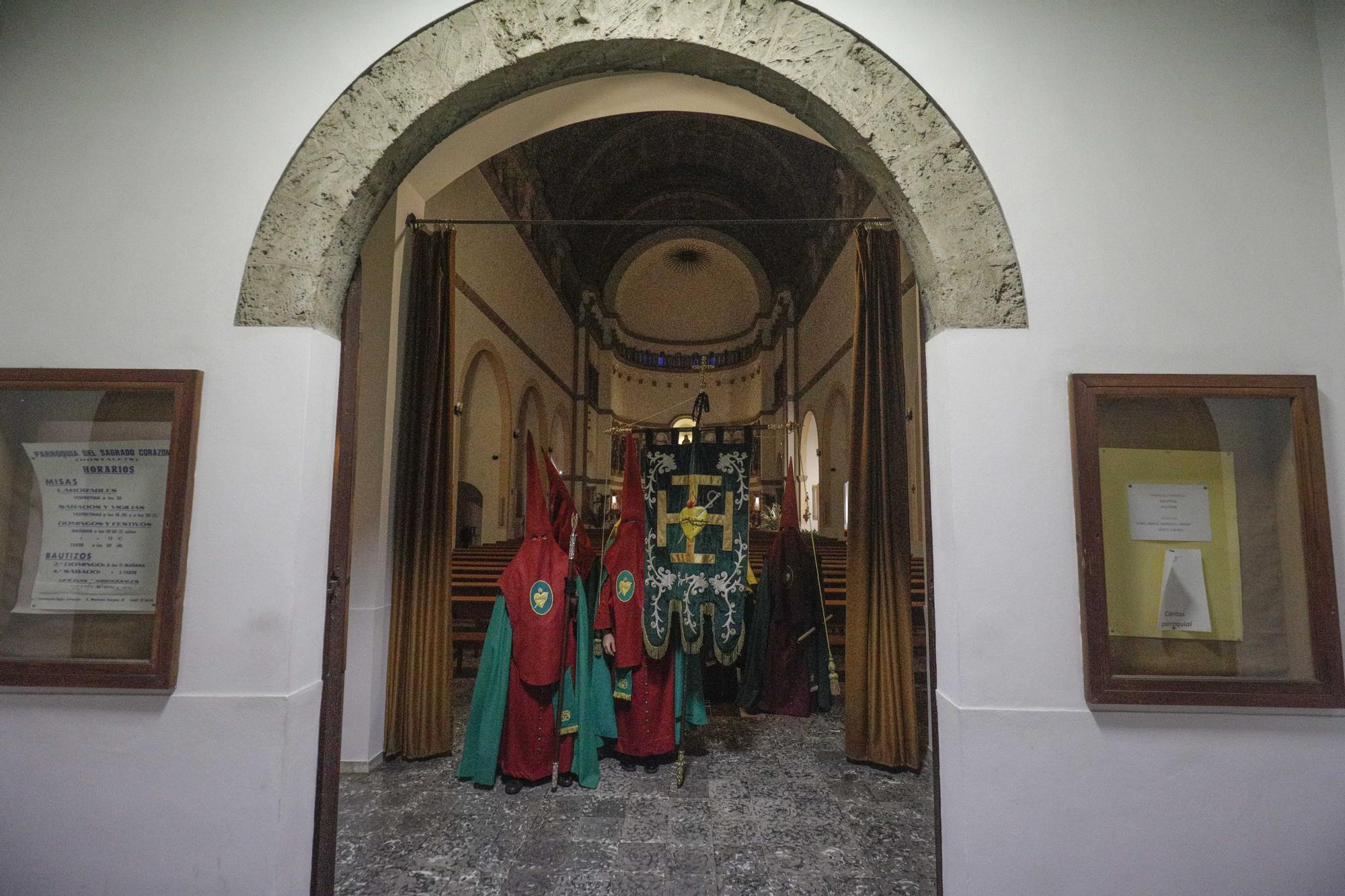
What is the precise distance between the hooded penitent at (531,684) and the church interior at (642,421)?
14 cm

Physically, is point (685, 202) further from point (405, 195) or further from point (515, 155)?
point (405, 195)

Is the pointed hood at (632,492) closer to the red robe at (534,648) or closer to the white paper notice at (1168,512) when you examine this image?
the red robe at (534,648)

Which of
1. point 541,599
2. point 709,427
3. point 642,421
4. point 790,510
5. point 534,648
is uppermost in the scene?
point 642,421

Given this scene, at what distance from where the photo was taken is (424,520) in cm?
351

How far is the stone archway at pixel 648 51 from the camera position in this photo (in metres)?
1.92

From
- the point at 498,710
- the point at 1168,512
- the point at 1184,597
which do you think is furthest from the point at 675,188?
the point at 1184,597

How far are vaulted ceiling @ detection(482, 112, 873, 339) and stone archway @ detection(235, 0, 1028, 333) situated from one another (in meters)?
5.66

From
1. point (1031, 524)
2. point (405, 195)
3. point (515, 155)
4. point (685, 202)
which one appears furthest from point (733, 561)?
point (685, 202)

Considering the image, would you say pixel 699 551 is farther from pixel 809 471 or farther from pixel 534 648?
pixel 809 471

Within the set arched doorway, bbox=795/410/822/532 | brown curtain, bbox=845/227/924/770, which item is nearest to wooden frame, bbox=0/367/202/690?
brown curtain, bbox=845/227/924/770

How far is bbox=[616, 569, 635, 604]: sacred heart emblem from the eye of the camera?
10.8ft

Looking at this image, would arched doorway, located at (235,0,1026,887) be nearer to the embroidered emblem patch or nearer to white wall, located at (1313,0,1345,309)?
white wall, located at (1313,0,1345,309)

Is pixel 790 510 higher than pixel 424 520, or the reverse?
pixel 790 510

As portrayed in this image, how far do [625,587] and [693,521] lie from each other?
1.53ft
